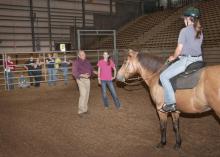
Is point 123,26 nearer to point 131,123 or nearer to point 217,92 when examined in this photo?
point 131,123

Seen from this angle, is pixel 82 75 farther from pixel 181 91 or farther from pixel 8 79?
pixel 8 79

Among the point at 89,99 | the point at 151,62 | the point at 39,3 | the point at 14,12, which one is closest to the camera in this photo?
the point at 151,62

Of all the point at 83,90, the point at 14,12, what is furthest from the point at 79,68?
the point at 14,12

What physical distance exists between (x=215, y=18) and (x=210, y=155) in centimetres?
1573

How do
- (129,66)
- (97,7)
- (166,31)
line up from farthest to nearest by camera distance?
(97,7) → (166,31) → (129,66)

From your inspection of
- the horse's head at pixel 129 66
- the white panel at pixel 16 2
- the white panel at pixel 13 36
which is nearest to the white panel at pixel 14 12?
the white panel at pixel 16 2

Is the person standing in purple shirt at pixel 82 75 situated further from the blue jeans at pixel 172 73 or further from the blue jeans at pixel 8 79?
the blue jeans at pixel 8 79

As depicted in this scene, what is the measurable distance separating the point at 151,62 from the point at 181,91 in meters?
0.97

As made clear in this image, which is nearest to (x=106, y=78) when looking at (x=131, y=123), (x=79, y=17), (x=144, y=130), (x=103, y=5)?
(x=131, y=123)

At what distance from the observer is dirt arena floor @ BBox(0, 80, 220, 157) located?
529 cm

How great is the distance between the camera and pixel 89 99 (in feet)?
34.0

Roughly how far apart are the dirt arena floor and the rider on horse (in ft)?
3.30

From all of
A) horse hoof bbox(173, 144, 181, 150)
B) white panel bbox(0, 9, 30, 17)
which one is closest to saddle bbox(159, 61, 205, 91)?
horse hoof bbox(173, 144, 181, 150)

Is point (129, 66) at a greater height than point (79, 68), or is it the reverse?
point (129, 66)
